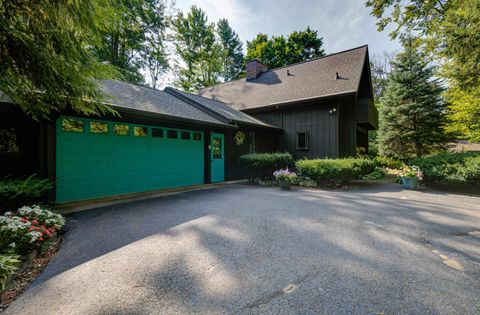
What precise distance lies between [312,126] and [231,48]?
22299 millimetres

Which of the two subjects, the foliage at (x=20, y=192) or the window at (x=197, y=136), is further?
the window at (x=197, y=136)

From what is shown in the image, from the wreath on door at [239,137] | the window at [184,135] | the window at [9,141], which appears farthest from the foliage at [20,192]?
the wreath on door at [239,137]

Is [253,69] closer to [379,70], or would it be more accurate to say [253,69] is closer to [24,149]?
[24,149]

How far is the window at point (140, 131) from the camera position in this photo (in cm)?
647

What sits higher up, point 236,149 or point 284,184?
point 236,149

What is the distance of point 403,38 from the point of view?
844 centimetres

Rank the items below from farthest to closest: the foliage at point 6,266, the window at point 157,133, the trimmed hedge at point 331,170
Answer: the trimmed hedge at point 331,170
the window at point 157,133
the foliage at point 6,266

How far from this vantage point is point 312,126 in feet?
33.9

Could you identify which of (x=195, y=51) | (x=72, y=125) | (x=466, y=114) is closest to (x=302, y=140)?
(x=466, y=114)

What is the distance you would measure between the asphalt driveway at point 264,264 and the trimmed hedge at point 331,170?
118 inches

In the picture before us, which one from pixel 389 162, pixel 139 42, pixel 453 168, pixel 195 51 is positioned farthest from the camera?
pixel 195 51

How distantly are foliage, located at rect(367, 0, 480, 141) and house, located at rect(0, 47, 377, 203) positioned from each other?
2.57 metres

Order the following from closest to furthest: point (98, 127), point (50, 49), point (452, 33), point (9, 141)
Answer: point (50, 49)
point (9, 141)
point (98, 127)
point (452, 33)

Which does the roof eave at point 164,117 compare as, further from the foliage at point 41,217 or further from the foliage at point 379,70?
the foliage at point 379,70
